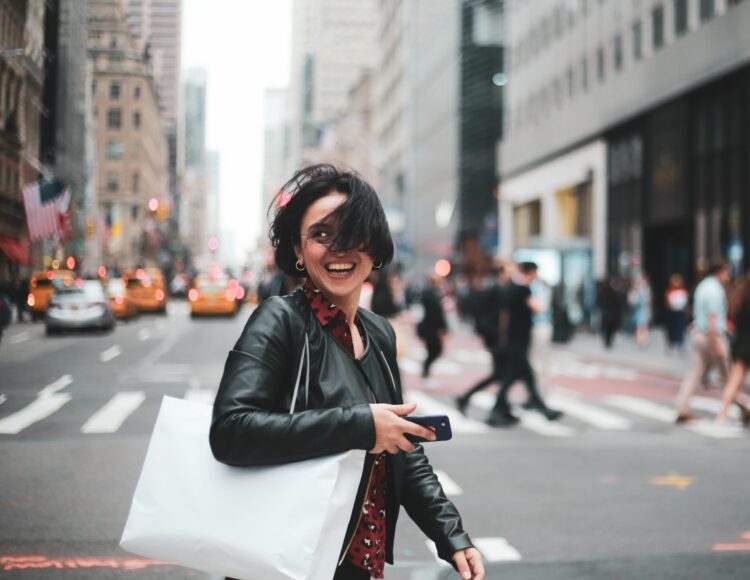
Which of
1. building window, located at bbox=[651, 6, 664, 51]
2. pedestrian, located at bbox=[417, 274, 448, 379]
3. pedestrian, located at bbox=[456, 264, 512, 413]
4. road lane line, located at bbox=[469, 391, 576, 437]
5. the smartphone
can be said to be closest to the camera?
the smartphone

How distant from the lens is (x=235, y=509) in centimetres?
239

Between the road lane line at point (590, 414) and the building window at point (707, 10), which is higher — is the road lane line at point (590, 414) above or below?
below

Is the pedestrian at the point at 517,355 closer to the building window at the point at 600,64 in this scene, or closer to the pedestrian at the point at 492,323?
the pedestrian at the point at 492,323

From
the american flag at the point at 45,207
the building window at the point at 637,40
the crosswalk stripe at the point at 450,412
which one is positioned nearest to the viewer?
the american flag at the point at 45,207

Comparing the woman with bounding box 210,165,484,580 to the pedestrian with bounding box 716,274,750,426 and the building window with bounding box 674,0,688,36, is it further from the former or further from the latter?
the building window with bounding box 674,0,688,36

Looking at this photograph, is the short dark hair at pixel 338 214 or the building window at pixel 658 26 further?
the building window at pixel 658 26

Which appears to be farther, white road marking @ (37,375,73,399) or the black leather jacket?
white road marking @ (37,375,73,399)

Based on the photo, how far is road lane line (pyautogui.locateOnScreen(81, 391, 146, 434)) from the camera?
214 inches

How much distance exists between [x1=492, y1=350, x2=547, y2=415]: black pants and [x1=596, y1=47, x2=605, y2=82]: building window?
32.1m

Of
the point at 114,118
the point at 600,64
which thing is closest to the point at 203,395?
the point at 114,118

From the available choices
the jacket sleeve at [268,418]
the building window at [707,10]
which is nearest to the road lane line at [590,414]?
the jacket sleeve at [268,418]

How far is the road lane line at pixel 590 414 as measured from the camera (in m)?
12.5

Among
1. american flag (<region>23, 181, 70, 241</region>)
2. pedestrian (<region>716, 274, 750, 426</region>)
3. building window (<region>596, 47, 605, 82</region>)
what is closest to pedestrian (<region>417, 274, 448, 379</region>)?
pedestrian (<region>716, 274, 750, 426</region>)

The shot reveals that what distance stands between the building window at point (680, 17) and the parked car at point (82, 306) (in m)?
31.4
